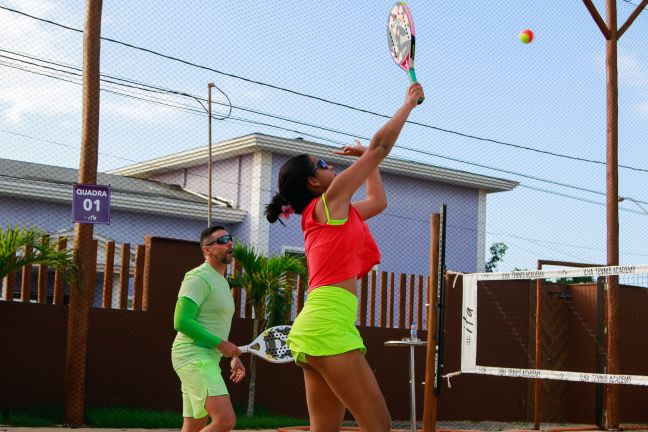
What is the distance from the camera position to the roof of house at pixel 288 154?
26.1 metres

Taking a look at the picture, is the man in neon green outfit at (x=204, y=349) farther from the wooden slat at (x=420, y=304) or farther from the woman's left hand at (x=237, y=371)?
the wooden slat at (x=420, y=304)

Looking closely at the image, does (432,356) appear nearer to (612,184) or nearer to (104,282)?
(104,282)

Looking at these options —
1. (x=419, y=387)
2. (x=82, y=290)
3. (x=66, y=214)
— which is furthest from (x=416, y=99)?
(x=66, y=214)

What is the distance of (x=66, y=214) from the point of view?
900 inches

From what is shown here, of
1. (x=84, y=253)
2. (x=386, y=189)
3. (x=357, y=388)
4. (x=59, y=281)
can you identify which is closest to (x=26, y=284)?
(x=59, y=281)

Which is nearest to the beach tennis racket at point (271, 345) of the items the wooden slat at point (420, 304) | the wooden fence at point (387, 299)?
the wooden fence at point (387, 299)

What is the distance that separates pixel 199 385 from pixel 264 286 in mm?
6865

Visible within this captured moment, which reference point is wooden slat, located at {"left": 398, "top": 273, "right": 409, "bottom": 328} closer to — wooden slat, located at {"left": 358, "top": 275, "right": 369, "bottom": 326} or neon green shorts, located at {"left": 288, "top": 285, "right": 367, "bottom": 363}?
wooden slat, located at {"left": 358, "top": 275, "right": 369, "bottom": 326}

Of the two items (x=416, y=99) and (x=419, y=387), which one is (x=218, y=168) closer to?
(x=419, y=387)

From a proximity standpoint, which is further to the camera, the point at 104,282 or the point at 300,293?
the point at 300,293

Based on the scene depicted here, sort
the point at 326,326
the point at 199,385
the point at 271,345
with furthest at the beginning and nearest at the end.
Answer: the point at 271,345, the point at 199,385, the point at 326,326

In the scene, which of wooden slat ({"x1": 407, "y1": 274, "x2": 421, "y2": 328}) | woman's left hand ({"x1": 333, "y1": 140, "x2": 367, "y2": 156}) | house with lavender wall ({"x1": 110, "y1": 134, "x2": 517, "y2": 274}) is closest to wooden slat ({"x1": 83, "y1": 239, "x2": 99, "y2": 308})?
wooden slat ({"x1": 407, "y1": 274, "x2": 421, "y2": 328})

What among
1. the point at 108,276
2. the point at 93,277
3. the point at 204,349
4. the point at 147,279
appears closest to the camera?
the point at 204,349

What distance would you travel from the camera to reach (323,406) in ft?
15.1
